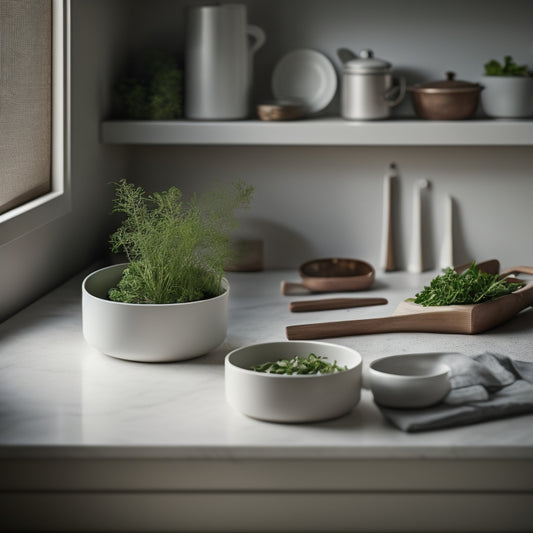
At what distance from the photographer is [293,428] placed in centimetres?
109

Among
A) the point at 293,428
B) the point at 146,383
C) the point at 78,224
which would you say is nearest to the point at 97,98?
the point at 78,224

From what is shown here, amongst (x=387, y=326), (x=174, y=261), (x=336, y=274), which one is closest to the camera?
(x=174, y=261)

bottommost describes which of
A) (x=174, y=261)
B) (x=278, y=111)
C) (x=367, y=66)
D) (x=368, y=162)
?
(x=174, y=261)

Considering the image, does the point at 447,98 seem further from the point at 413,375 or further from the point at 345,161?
the point at 413,375

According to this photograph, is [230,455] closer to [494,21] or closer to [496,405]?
[496,405]

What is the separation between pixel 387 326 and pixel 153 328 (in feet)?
1.56

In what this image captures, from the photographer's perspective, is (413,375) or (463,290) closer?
(413,375)

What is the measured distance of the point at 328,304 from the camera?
5.60 ft

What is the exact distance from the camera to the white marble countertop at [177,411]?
104 centimetres

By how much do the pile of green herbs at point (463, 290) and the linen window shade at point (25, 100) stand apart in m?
0.79

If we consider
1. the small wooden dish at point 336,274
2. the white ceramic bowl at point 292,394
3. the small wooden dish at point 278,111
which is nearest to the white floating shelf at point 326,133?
the small wooden dish at point 278,111

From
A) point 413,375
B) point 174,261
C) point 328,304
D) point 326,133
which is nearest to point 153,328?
point 174,261

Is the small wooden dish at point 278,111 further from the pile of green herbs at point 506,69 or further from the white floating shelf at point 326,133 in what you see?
the pile of green herbs at point 506,69

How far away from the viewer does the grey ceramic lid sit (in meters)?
1.91
